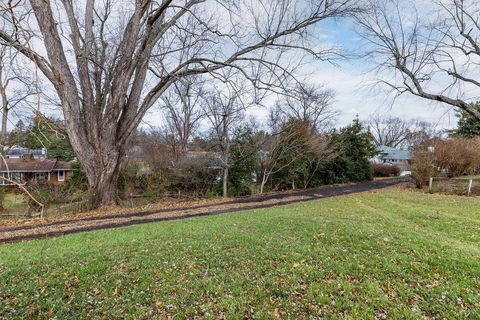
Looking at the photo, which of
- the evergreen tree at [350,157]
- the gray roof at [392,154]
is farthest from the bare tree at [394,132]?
the evergreen tree at [350,157]

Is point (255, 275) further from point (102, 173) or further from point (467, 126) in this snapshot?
point (467, 126)

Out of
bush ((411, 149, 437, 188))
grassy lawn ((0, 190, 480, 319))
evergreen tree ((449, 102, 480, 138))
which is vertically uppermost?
evergreen tree ((449, 102, 480, 138))

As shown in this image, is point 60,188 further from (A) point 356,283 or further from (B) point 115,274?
(A) point 356,283

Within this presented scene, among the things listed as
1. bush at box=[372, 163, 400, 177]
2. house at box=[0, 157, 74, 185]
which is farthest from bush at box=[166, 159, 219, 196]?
bush at box=[372, 163, 400, 177]

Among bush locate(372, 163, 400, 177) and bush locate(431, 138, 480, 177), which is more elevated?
bush locate(431, 138, 480, 177)

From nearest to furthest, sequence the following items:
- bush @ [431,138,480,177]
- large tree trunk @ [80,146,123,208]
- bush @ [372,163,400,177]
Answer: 1. large tree trunk @ [80,146,123,208]
2. bush @ [431,138,480,177]
3. bush @ [372,163,400,177]

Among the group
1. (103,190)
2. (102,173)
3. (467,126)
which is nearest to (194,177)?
(103,190)

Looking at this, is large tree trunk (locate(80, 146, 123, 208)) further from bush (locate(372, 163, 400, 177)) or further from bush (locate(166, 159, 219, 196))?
bush (locate(372, 163, 400, 177))

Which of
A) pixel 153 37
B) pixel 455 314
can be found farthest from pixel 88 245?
pixel 153 37

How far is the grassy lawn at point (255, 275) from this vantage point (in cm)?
314

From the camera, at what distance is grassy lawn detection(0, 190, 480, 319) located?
314 centimetres

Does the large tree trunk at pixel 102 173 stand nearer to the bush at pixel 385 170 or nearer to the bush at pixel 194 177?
the bush at pixel 194 177

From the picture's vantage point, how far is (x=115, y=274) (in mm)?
4004

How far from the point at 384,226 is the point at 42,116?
6.69 metres
